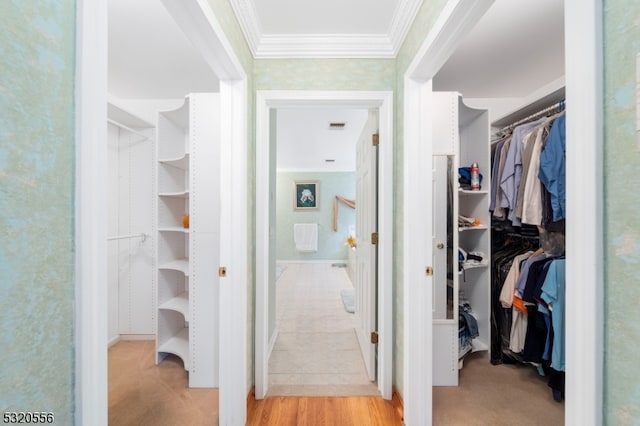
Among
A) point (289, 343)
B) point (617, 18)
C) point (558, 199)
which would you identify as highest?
point (617, 18)

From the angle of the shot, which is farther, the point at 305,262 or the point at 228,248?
the point at 305,262

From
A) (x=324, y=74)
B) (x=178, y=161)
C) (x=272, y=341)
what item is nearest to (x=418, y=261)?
(x=324, y=74)

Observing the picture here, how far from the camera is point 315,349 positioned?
252cm

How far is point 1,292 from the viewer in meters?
0.40

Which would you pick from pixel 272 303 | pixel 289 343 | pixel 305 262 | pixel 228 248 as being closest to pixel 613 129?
pixel 228 248

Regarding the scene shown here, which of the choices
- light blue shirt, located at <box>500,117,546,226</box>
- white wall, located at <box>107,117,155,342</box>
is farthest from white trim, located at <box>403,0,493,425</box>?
white wall, located at <box>107,117,155,342</box>

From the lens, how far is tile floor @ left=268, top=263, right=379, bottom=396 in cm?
197

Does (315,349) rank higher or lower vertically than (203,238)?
lower

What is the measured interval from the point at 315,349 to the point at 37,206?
2.50m

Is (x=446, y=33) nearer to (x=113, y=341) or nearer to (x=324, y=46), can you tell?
(x=324, y=46)

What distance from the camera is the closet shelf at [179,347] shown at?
209 cm

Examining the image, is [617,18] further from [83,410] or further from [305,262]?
[305,262]

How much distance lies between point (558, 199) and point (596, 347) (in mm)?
1414

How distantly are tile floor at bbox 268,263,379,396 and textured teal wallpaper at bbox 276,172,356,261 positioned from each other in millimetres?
2461
